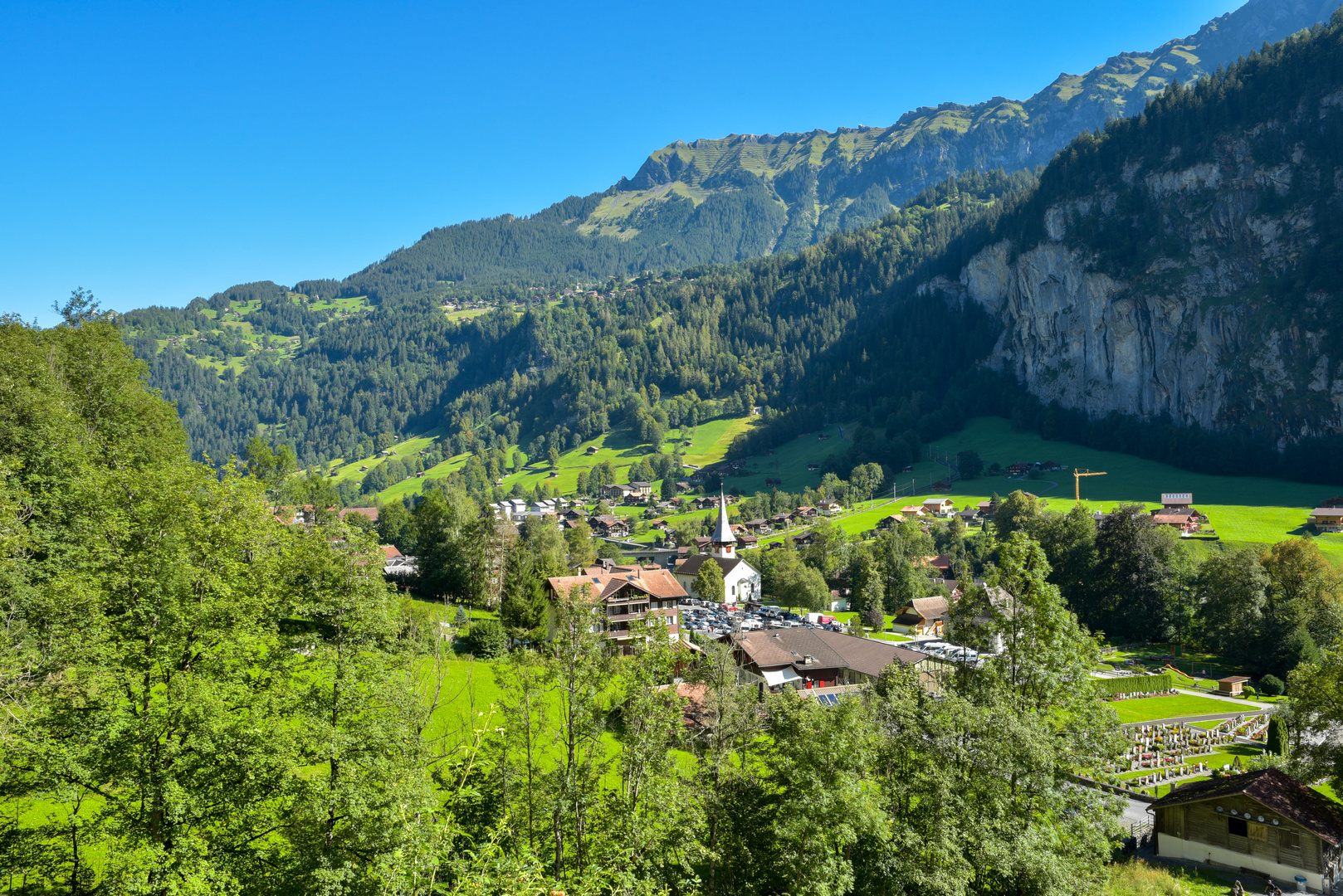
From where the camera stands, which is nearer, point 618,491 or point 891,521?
point 891,521

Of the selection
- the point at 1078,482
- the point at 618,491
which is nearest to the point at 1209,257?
the point at 1078,482

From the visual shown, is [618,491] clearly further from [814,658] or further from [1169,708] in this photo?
[1169,708]

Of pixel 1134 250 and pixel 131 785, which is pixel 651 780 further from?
pixel 1134 250

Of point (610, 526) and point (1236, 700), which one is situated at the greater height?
point (1236, 700)

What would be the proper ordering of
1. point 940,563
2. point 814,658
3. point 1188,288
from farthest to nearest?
1. point 1188,288
2. point 940,563
3. point 814,658

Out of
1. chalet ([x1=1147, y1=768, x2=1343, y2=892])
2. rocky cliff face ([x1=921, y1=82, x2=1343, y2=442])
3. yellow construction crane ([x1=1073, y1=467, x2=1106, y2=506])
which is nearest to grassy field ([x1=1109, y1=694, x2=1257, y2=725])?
chalet ([x1=1147, y1=768, x2=1343, y2=892])

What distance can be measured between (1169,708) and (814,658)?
852 inches

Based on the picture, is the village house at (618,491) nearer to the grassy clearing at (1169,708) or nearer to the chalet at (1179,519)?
the chalet at (1179,519)

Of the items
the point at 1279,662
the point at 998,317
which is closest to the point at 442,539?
the point at 1279,662

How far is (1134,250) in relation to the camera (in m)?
152

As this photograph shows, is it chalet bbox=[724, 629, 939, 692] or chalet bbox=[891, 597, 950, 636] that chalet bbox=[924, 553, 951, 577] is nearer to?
chalet bbox=[891, 597, 950, 636]

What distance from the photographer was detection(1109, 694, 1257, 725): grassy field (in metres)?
45.2

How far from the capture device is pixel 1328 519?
90812 millimetres

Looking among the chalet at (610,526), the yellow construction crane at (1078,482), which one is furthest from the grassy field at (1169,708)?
the chalet at (610,526)
